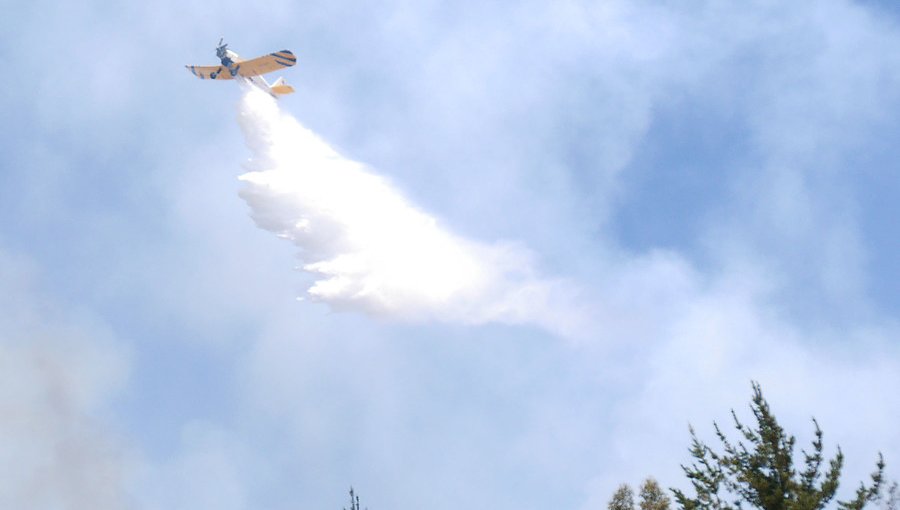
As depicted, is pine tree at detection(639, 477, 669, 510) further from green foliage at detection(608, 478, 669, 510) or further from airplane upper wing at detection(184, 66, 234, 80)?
airplane upper wing at detection(184, 66, 234, 80)

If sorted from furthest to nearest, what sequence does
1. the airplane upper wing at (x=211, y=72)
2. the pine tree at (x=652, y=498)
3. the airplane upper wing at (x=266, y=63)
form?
the airplane upper wing at (x=211, y=72) → the airplane upper wing at (x=266, y=63) → the pine tree at (x=652, y=498)

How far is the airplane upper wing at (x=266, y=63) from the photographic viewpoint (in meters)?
77.9

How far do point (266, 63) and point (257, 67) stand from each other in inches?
41.6

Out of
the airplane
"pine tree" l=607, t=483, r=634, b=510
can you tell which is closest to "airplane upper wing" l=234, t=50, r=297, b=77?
the airplane

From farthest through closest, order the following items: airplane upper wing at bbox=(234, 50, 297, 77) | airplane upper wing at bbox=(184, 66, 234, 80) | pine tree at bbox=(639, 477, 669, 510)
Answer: airplane upper wing at bbox=(184, 66, 234, 80) → airplane upper wing at bbox=(234, 50, 297, 77) → pine tree at bbox=(639, 477, 669, 510)

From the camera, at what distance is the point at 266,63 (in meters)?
78.6

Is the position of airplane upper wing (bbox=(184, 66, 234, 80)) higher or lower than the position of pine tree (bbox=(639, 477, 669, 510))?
higher

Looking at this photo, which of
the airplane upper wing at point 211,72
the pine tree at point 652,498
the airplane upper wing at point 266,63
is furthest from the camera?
the airplane upper wing at point 211,72

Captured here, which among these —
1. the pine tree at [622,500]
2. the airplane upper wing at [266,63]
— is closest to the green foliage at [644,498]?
the pine tree at [622,500]

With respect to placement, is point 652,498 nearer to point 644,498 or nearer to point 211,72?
point 644,498

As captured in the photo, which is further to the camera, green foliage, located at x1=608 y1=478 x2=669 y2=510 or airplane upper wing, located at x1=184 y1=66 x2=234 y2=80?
airplane upper wing, located at x1=184 y1=66 x2=234 y2=80

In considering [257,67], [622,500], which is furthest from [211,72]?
[622,500]

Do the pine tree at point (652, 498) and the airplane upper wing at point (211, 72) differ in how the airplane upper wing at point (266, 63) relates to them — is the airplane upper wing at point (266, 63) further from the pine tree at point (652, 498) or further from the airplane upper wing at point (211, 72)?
the pine tree at point (652, 498)

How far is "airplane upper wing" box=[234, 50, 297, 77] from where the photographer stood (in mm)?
77875
